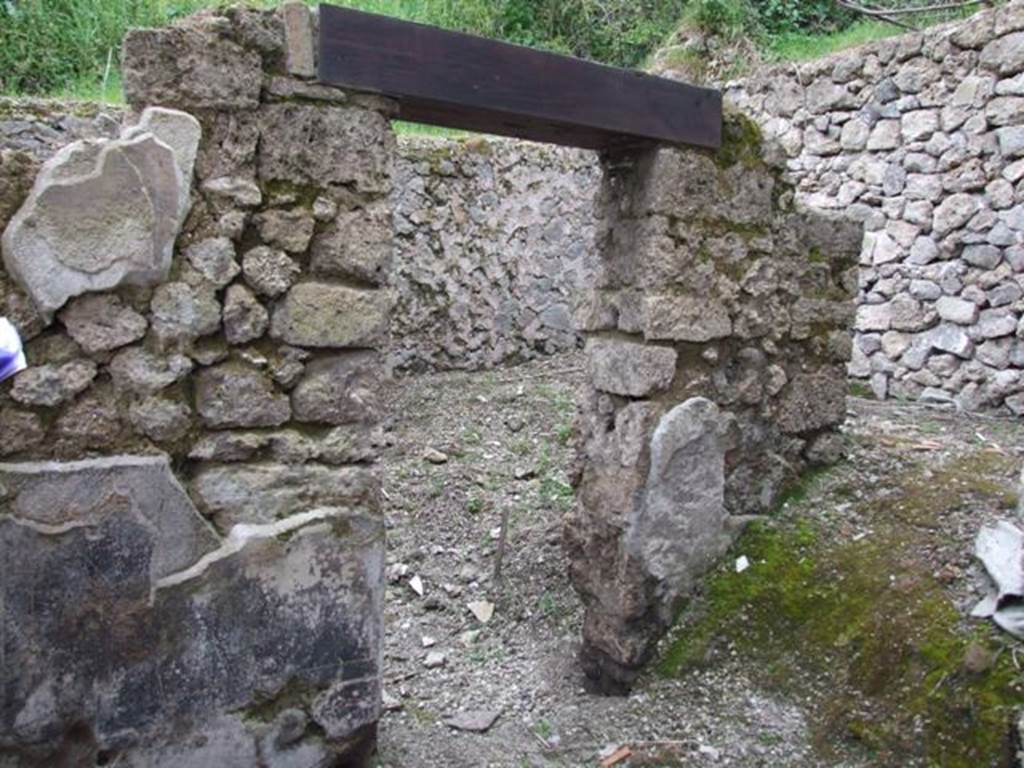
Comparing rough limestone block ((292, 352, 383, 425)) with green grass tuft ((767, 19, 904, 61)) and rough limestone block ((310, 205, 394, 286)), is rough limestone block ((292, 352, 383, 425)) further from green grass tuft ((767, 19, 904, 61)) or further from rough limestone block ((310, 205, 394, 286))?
green grass tuft ((767, 19, 904, 61))

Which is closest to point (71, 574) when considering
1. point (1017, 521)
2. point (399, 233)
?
point (1017, 521)

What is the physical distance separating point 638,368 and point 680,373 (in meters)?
0.21

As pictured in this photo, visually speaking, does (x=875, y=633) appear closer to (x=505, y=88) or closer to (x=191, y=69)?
(x=505, y=88)

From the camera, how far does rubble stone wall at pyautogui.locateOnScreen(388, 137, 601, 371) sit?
21.3ft

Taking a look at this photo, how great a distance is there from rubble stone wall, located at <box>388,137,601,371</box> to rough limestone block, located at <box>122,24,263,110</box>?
399cm

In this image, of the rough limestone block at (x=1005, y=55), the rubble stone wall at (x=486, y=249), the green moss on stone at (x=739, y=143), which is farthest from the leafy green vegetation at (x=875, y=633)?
the rubble stone wall at (x=486, y=249)

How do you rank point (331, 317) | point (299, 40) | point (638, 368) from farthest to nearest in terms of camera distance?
point (638, 368) < point (331, 317) < point (299, 40)

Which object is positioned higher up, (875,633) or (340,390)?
(340,390)

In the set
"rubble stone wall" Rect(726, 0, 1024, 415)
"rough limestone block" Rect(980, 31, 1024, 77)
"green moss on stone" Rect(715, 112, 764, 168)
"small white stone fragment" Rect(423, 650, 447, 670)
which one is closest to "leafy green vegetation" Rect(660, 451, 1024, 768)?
"small white stone fragment" Rect(423, 650, 447, 670)

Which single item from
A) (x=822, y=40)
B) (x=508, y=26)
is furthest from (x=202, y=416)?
(x=508, y=26)

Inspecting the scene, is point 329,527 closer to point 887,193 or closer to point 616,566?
point 616,566

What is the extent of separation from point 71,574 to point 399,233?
448cm

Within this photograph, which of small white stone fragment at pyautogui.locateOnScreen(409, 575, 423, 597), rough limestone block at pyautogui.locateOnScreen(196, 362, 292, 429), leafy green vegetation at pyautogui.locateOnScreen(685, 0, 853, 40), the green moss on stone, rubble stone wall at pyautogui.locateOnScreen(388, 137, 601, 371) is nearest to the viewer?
rough limestone block at pyautogui.locateOnScreen(196, 362, 292, 429)

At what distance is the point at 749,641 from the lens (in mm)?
3311
